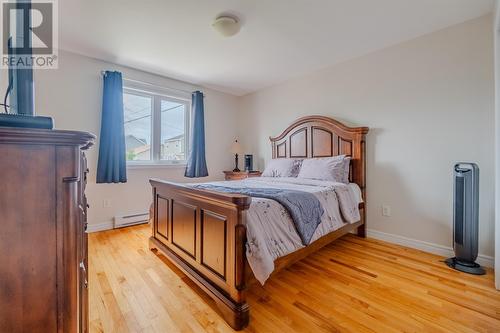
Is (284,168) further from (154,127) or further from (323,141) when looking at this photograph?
(154,127)

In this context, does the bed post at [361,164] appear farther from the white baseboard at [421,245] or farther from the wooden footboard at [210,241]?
the wooden footboard at [210,241]

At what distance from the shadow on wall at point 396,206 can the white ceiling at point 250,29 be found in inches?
46.3

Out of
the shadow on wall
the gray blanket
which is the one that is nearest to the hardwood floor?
the shadow on wall

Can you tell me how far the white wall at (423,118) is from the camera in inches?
86.9

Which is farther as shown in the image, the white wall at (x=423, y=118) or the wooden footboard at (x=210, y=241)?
the white wall at (x=423, y=118)

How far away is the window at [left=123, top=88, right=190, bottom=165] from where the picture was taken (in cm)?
357

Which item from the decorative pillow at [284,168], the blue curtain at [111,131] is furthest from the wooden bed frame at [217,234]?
the blue curtain at [111,131]

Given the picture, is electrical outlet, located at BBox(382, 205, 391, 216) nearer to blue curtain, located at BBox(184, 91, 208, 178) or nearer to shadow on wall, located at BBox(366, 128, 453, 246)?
shadow on wall, located at BBox(366, 128, 453, 246)

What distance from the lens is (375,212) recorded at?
2.95m

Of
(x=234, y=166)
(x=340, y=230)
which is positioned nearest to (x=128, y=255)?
(x=340, y=230)

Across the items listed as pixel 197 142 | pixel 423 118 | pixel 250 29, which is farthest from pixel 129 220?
pixel 423 118

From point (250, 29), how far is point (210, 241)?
2.16 metres

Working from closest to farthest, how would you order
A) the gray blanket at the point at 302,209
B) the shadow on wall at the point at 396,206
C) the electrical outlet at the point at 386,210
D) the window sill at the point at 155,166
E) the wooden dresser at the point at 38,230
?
the wooden dresser at the point at 38,230 → the gray blanket at the point at 302,209 → the shadow on wall at the point at 396,206 → the electrical outlet at the point at 386,210 → the window sill at the point at 155,166

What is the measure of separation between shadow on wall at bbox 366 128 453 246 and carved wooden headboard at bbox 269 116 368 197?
0.40 feet
